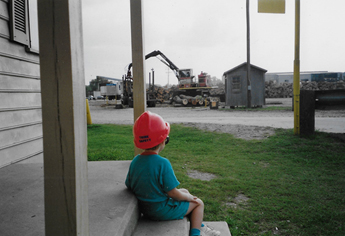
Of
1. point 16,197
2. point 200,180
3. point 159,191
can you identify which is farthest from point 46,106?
point 200,180

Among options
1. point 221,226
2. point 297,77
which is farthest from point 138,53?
point 297,77

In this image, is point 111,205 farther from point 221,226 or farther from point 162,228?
point 221,226

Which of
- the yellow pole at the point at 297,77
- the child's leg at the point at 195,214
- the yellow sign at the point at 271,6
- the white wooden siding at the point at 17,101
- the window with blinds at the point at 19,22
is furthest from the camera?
the yellow pole at the point at 297,77

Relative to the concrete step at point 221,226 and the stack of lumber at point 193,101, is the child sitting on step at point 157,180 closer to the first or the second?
the concrete step at point 221,226

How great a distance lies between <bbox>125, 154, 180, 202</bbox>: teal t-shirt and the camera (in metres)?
1.77

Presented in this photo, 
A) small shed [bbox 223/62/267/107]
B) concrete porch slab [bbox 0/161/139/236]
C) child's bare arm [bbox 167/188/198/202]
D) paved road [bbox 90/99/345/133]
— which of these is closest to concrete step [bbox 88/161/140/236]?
concrete porch slab [bbox 0/161/139/236]

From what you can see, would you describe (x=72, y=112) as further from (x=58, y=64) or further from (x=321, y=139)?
(x=321, y=139)

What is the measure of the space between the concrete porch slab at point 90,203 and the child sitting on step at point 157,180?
0.14m

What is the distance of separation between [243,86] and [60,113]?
57.9 ft

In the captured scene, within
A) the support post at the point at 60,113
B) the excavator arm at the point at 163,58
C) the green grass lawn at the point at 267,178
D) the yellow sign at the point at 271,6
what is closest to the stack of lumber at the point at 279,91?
the excavator arm at the point at 163,58

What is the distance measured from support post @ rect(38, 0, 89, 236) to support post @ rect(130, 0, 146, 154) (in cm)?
170

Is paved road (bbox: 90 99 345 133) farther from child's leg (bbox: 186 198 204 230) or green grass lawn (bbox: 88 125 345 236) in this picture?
child's leg (bbox: 186 198 204 230)

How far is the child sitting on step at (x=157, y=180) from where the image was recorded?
177 cm

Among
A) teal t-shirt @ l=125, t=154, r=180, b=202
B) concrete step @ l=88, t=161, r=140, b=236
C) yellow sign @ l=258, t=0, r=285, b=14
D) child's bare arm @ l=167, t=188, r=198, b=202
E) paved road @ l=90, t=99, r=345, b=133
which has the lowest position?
paved road @ l=90, t=99, r=345, b=133
